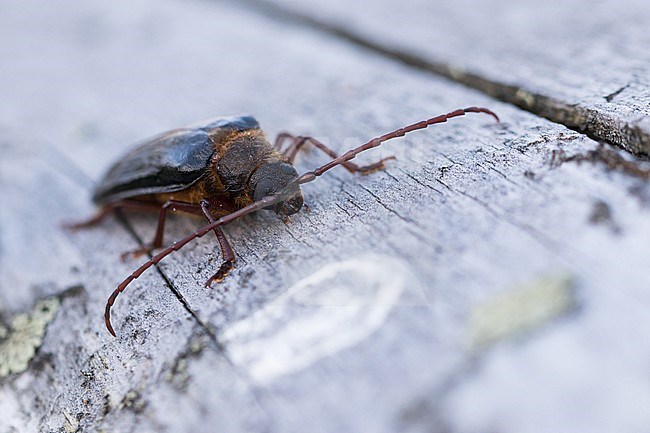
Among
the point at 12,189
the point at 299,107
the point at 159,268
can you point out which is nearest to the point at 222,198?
the point at 159,268

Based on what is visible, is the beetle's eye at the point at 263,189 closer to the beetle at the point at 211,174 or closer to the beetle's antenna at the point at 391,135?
the beetle at the point at 211,174

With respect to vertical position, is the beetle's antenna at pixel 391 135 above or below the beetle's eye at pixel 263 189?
above

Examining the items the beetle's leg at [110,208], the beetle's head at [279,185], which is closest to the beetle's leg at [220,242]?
the beetle's head at [279,185]

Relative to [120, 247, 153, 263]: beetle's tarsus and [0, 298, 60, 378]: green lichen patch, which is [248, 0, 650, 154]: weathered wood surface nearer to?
[120, 247, 153, 263]: beetle's tarsus

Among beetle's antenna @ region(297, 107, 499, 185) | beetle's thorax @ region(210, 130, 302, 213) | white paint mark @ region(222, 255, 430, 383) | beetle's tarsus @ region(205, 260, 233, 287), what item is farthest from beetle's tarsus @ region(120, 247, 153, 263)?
white paint mark @ region(222, 255, 430, 383)

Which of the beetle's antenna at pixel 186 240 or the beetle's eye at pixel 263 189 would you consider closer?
the beetle's antenna at pixel 186 240
